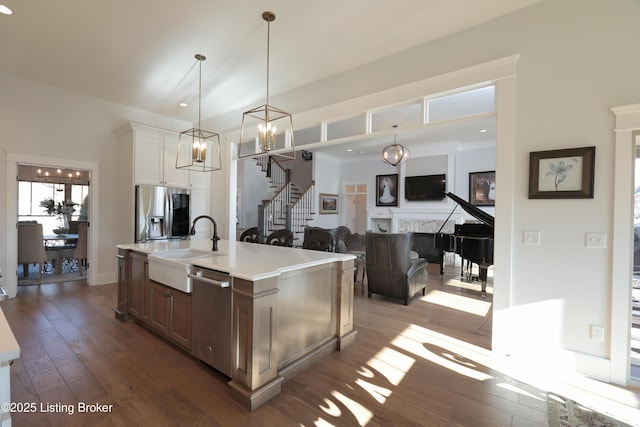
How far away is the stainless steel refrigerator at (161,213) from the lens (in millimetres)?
5094

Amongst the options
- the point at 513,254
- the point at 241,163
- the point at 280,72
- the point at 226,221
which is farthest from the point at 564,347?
the point at 241,163

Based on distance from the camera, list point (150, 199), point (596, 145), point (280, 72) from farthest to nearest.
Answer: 1. point (150, 199)
2. point (280, 72)
3. point (596, 145)

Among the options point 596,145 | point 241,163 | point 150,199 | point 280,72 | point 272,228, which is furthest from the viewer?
point 241,163

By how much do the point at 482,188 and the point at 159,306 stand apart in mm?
7676

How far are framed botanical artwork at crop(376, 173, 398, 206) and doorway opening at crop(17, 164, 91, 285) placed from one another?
749cm

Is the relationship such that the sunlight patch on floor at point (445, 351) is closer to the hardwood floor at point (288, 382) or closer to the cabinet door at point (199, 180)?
the hardwood floor at point (288, 382)

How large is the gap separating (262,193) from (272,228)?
2605mm

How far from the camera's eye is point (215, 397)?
2.10 metres

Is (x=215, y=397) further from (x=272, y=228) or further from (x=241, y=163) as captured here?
(x=241, y=163)

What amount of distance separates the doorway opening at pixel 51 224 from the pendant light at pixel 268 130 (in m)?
3.60

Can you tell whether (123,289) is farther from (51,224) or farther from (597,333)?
(51,224)

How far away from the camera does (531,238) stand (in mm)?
2732

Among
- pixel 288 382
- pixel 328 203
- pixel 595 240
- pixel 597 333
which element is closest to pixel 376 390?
pixel 288 382

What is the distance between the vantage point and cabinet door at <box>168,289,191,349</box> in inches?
100
